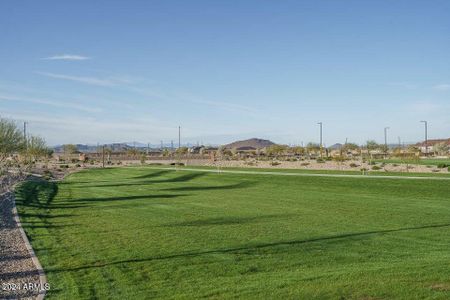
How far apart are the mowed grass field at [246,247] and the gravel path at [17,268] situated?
25 cm

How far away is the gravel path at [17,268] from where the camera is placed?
761cm

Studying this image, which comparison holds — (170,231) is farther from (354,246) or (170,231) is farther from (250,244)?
(354,246)

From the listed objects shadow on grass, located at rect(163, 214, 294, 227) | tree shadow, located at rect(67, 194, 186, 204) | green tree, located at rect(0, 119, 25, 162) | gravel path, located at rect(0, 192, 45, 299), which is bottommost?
gravel path, located at rect(0, 192, 45, 299)

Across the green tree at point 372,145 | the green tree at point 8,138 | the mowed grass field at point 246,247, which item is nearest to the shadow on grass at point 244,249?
the mowed grass field at point 246,247

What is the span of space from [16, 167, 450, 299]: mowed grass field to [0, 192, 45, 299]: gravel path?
247mm

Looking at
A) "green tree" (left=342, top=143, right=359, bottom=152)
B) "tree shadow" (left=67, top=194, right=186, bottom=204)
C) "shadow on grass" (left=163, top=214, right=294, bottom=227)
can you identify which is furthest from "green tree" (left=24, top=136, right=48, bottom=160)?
"green tree" (left=342, top=143, right=359, bottom=152)

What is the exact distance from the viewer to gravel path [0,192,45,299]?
761 centimetres

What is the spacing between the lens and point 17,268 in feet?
29.9

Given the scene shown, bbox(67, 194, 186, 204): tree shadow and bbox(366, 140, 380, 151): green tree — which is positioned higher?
bbox(366, 140, 380, 151): green tree

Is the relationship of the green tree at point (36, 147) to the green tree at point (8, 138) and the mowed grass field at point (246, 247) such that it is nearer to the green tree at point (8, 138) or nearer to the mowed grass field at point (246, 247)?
the green tree at point (8, 138)

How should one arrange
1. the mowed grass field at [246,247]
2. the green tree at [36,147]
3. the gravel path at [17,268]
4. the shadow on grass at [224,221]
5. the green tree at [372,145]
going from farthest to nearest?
1. the green tree at [372,145]
2. the green tree at [36,147]
3. the shadow on grass at [224,221]
4. the mowed grass field at [246,247]
5. the gravel path at [17,268]

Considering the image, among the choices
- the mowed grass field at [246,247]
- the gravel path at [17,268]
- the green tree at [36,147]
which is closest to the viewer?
the gravel path at [17,268]

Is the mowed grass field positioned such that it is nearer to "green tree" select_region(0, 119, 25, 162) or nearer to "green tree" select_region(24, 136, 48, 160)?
"green tree" select_region(0, 119, 25, 162)

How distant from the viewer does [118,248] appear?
11062mm
